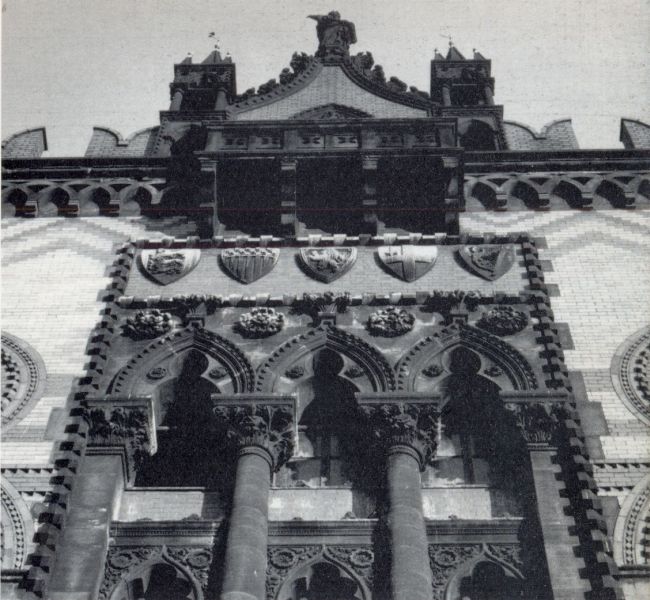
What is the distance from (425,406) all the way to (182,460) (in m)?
3.49

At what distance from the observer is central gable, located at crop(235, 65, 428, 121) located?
23859mm

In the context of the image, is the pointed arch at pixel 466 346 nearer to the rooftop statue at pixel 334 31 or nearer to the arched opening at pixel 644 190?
the arched opening at pixel 644 190

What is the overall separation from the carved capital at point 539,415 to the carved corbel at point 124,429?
4925 mm

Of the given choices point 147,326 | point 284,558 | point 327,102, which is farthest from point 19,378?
point 327,102

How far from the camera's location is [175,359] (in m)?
16.0

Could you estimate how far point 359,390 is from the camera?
1537 cm

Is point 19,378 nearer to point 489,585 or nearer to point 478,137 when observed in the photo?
A: point 489,585

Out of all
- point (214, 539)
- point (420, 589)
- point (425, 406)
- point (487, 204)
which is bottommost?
point (420, 589)

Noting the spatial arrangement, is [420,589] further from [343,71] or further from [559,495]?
[343,71]

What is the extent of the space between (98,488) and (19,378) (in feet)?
9.82

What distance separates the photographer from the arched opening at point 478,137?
76.8 ft

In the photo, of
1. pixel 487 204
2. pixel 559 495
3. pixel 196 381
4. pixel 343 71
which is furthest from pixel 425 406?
pixel 343 71

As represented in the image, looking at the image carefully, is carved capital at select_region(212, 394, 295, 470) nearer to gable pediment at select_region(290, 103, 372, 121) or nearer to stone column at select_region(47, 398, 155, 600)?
stone column at select_region(47, 398, 155, 600)

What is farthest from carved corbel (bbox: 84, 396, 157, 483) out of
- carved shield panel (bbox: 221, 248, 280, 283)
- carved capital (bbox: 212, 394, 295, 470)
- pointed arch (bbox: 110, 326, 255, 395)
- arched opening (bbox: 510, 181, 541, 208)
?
arched opening (bbox: 510, 181, 541, 208)
